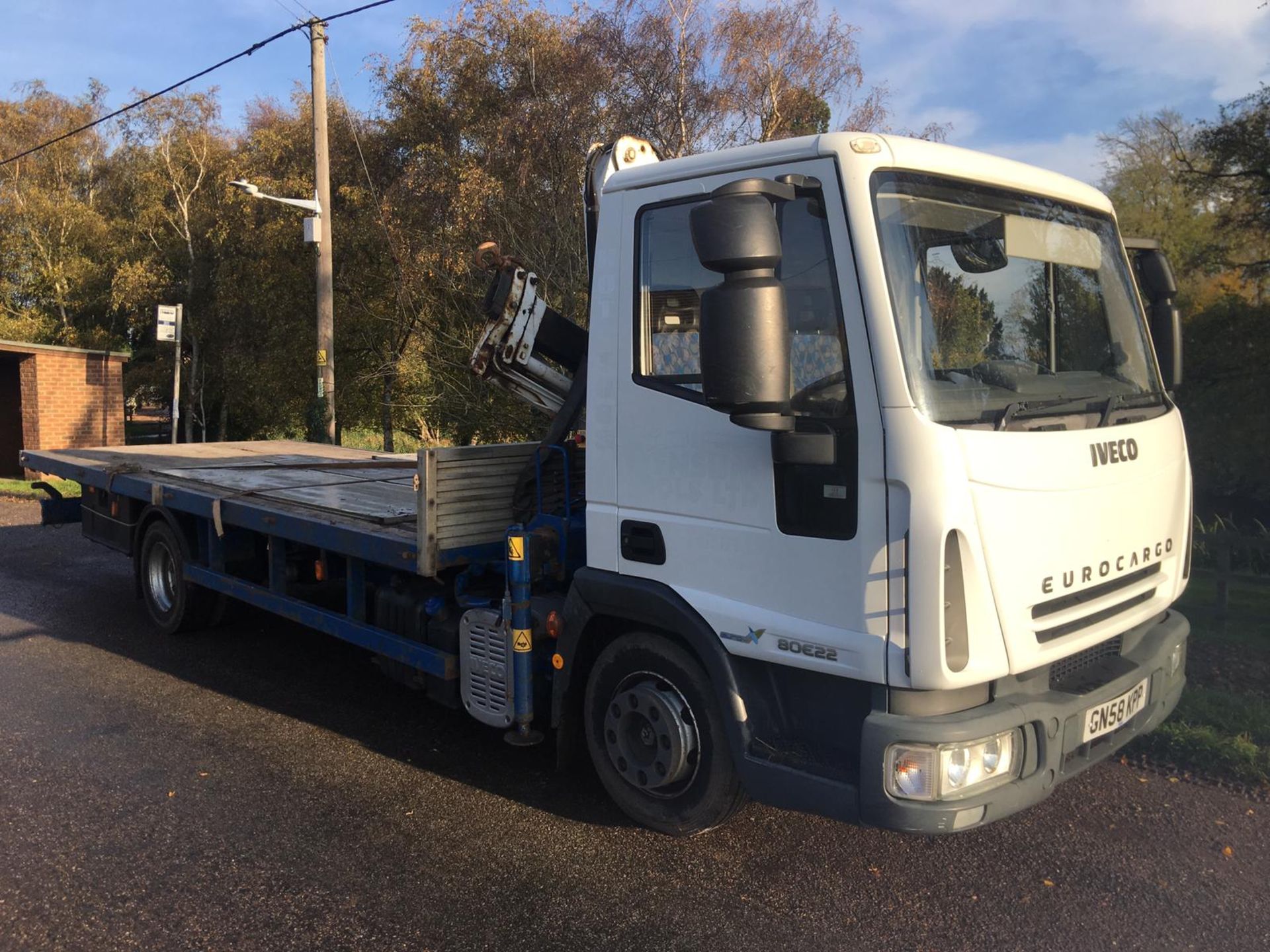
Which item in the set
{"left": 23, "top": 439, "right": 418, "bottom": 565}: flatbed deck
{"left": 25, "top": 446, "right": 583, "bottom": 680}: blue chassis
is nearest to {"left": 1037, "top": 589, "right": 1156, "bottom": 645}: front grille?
{"left": 25, "top": 446, "right": 583, "bottom": 680}: blue chassis

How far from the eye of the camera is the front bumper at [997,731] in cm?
302

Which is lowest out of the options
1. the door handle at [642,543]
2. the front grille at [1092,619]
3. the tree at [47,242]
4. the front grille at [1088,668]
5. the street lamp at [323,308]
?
the front grille at [1088,668]

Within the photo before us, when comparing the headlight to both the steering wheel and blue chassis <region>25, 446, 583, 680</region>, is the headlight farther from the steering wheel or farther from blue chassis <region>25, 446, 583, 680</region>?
blue chassis <region>25, 446, 583, 680</region>

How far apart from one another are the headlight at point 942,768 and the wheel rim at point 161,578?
5774 mm

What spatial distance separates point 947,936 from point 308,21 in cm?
1498

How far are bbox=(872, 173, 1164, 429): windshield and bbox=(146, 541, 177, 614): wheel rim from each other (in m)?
5.91

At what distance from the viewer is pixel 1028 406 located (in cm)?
327

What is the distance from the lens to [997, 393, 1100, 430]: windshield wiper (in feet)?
10.3

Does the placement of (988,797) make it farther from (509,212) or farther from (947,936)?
(509,212)

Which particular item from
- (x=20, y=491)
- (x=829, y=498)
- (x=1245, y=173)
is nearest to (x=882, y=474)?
(x=829, y=498)

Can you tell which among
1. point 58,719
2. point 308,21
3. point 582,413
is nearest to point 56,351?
point 308,21

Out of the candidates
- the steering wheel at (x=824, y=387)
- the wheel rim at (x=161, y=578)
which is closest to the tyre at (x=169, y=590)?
the wheel rim at (x=161, y=578)

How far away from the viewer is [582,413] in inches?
178

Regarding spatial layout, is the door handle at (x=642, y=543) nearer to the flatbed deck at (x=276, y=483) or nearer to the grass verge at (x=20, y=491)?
the flatbed deck at (x=276, y=483)
